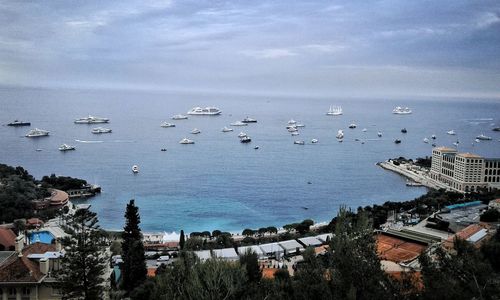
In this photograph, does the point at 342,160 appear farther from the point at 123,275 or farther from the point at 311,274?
the point at 311,274

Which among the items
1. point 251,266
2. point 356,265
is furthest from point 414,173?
point 356,265

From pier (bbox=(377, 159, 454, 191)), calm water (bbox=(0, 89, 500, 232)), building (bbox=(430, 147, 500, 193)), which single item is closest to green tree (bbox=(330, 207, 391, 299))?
calm water (bbox=(0, 89, 500, 232))

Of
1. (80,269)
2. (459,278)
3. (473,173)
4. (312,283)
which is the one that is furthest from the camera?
(473,173)

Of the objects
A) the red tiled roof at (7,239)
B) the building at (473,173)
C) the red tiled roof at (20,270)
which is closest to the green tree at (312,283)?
the red tiled roof at (20,270)

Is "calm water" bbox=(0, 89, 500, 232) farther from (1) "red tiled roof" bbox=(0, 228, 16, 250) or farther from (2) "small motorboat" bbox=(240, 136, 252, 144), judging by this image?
(1) "red tiled roof" bbox=(0, 228, 16, 250)

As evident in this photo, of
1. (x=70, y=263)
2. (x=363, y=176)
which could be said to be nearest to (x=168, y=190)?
(x=363, y=176)

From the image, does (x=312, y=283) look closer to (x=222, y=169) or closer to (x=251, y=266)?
(x=251, y=266)

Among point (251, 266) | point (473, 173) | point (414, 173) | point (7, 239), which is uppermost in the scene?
point (251, 266)

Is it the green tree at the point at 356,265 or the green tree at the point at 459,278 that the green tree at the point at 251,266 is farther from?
the green tree at the point at 459,278
